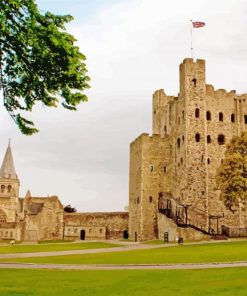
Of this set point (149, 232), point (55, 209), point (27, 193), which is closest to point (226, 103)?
point (149, 232)

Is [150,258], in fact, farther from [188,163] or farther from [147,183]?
[147,183]

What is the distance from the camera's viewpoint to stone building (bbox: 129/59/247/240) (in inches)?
2239

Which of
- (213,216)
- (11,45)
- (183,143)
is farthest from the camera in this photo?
(183,143)

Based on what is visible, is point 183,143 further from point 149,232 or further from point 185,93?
point 149,232

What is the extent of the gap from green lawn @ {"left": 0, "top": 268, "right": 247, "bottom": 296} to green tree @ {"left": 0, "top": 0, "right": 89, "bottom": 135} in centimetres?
558

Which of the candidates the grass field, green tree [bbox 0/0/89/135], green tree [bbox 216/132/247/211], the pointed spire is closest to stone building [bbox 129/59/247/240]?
green tree [bbox 216/132/247/211]

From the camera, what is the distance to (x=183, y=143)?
5888 centimetres

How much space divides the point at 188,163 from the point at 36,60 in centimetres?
4341

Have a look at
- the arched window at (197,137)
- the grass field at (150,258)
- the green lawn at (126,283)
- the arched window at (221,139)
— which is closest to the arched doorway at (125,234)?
the arched window at (197,137)

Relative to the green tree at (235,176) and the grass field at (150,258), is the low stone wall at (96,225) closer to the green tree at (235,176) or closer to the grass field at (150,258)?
the green tree at (235,176)

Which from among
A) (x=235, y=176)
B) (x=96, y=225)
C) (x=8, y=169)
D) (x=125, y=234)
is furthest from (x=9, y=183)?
(x=235, y=176)

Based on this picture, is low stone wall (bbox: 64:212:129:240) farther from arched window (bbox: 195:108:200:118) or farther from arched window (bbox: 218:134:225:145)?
arched window (bbox: 195:108:200:118)

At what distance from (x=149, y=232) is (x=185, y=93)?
1770 centimetres

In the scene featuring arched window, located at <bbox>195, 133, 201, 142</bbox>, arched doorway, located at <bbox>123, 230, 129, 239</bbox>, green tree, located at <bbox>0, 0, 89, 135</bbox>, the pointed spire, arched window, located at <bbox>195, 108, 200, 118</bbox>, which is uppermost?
the pointed spire
